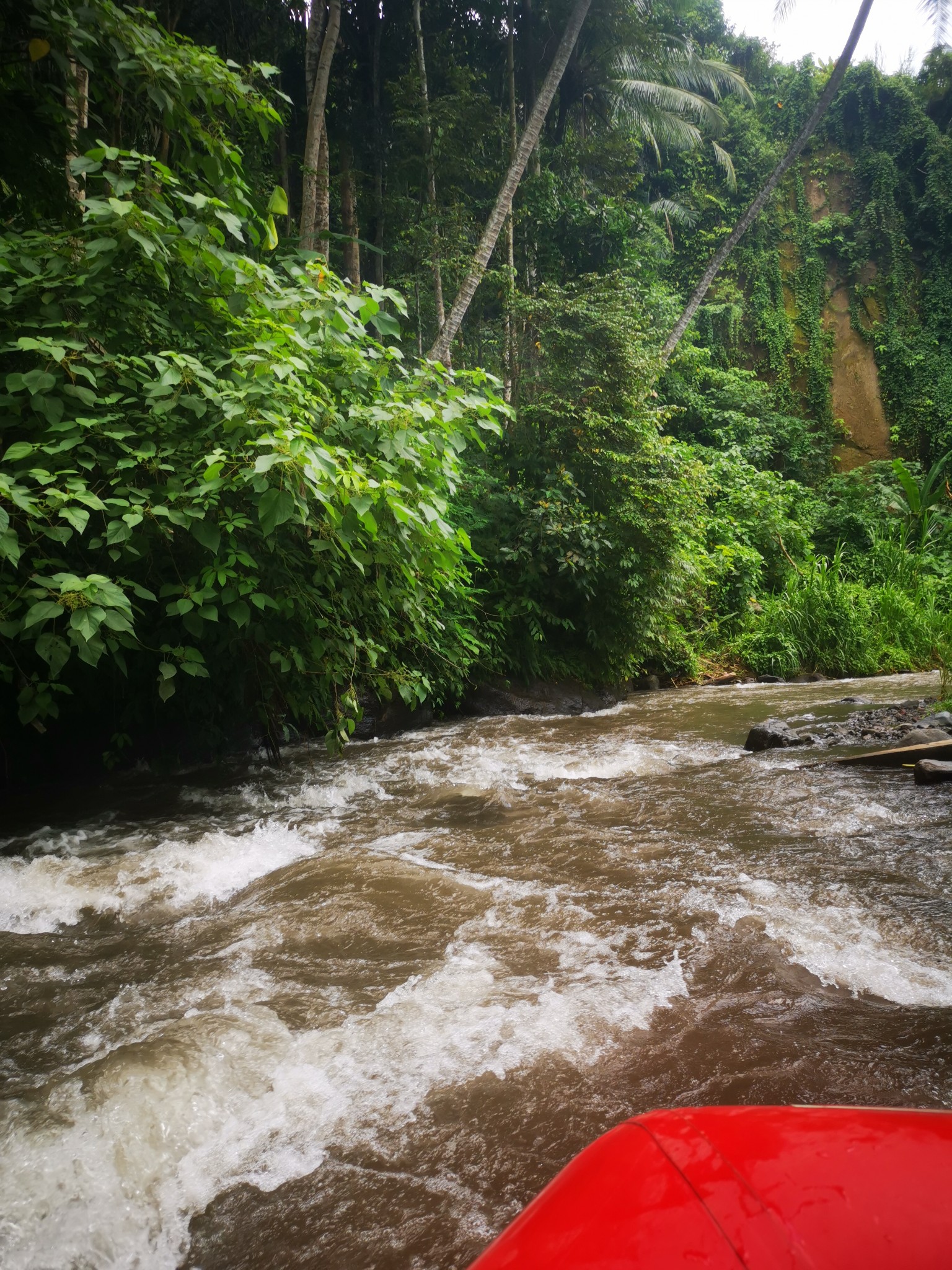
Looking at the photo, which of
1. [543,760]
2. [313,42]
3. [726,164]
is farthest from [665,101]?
[543,760]

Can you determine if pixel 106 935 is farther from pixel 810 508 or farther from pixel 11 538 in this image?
pixel 810 508

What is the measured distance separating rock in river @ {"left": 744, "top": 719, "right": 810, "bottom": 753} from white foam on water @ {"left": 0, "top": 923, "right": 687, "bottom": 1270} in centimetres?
344

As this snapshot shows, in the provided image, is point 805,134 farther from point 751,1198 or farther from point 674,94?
point 751,1198

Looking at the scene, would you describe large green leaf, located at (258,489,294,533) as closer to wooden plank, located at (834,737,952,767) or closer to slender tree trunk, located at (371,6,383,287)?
wooden plank, located at (834,737,952,767)

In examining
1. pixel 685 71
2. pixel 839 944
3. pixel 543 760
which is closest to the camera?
pixel 839 944

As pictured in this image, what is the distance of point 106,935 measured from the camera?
103 inches

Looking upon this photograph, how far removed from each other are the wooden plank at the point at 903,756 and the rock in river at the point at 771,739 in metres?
0.73

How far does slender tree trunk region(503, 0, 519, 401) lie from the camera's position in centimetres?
1016

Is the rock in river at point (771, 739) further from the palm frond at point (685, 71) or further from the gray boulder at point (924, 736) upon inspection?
the palm frond at point (685, 71)

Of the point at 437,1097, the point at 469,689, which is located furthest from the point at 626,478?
the point at 437,1097

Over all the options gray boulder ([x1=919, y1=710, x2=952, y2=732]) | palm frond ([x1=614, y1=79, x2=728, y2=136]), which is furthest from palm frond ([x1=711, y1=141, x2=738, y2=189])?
gray boulder ([x1=919, y1=710, x2=952, y2=732])

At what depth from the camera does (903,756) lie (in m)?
4.36

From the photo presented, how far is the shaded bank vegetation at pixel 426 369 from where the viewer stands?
2.86m

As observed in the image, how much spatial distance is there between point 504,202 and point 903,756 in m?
7.24
